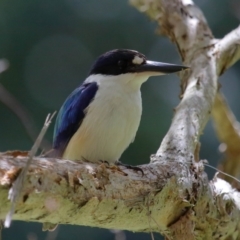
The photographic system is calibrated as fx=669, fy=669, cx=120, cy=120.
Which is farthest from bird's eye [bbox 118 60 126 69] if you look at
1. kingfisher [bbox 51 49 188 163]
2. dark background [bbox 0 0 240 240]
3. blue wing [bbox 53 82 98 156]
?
dark background [bbox 0 0 240 240]

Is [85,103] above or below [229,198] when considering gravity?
above

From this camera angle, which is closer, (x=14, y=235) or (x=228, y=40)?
(x=228, y=40)

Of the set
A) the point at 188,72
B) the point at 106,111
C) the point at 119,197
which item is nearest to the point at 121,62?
the point at 106,111

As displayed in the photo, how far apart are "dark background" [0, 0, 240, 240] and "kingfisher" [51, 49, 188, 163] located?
2710 millimetres

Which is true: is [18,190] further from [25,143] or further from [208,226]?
[25,143]

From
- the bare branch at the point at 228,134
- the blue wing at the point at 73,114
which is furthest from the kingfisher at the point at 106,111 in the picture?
the bare branch at the point at 228,134

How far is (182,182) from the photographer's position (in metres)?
3.21

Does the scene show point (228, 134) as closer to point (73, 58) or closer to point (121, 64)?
point (121, 64)

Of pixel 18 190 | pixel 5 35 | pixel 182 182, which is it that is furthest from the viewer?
pixel 5 35

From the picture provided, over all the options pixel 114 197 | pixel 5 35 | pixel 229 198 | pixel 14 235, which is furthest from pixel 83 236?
pixel 114 197

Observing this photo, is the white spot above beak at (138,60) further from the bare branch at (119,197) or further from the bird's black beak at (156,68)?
the bare branch at (119,197)

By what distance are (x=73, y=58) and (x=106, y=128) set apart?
4.41 meters

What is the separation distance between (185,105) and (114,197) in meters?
1.24

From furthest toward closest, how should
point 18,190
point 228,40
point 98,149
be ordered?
point 228,40, point 98,149, point 18,190
